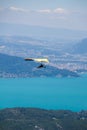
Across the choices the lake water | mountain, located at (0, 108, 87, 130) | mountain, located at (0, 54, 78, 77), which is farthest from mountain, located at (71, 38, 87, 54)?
mountain, located at (0, 108, 87, 130)

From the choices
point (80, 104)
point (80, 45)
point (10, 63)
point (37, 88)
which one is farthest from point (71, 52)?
point (80, 104)

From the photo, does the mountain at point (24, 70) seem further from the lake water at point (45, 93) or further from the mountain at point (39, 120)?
the mountain at point (39, 120)

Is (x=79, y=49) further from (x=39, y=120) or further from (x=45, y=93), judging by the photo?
(x=39, y=120)

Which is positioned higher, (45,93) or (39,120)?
(39,120)

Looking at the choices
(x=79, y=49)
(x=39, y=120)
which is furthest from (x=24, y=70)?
(x=39, y=120)

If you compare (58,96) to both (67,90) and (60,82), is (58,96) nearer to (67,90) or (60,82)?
(67,90)
